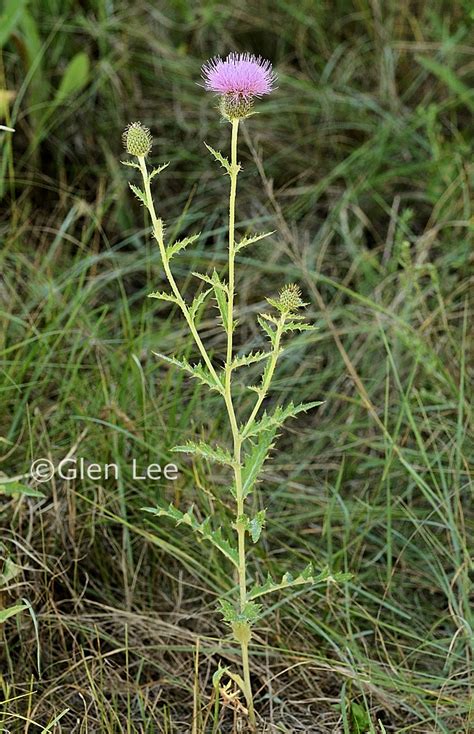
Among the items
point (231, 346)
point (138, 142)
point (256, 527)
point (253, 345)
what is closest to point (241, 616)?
point (256, 527)

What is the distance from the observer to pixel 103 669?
1438 millimetres

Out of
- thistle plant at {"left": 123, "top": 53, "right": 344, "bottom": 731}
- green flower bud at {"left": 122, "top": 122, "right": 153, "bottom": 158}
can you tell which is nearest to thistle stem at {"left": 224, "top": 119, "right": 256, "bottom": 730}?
thistle plant at {"left": 123, "top": 53, "right": 344, "bottom": 731}

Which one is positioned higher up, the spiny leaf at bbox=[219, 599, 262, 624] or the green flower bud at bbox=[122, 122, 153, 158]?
the green flower bud at bbox=[122, 122, 153, 158]

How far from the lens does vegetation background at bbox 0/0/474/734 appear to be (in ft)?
4.80

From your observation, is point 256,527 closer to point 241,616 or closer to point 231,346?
point 241,616

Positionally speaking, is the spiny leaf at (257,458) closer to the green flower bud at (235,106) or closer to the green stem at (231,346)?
the green stem at (231,346)

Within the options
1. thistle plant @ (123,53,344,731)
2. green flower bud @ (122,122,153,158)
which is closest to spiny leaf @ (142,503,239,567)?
thistle plant @ (123,53,344,731)

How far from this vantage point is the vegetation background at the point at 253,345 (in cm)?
146

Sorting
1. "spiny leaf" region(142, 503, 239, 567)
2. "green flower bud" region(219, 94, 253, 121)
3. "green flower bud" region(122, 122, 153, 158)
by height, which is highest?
"green flower bud" region(219, 94, 253, 121)

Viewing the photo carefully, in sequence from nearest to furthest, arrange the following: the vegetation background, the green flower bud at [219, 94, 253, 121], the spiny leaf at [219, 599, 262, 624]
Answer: the green flower bud at [219, 94, 253, 121] → the spiny leaf at [219, 599, 262, 624] → the vegetation background

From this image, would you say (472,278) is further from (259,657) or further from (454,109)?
(259,657)

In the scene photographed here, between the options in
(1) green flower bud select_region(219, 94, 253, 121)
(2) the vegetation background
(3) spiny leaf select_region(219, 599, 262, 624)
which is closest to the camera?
(1) green flower bud select_region(219, 94, 253, 121)

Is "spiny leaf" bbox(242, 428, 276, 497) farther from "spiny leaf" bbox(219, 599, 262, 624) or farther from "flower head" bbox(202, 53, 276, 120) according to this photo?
"flower head" bbox(202, 53, 276, 120)

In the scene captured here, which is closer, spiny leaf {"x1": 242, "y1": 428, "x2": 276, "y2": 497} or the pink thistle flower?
the pink thistle flower
